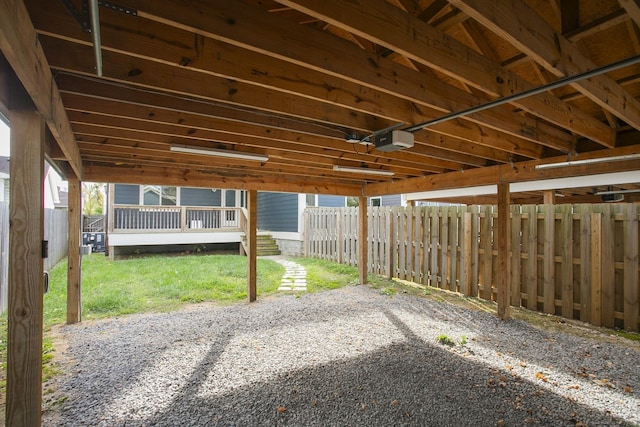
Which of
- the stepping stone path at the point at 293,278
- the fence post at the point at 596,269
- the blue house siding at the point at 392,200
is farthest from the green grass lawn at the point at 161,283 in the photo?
the blue house siding at the point at 392,200

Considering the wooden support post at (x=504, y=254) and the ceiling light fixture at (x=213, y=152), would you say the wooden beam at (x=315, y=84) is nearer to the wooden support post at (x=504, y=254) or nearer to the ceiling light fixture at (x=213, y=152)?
the ceiling light fixture at (x=213, y=152)

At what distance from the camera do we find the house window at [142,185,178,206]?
12.3 metres

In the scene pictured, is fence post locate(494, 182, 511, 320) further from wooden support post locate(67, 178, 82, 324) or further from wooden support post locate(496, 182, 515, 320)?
wooden support post locate(67, 178, 82, 324)

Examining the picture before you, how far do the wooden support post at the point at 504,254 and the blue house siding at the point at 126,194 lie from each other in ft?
38.8

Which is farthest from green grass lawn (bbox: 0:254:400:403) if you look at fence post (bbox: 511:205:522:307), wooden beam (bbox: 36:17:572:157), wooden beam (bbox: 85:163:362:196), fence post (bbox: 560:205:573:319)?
fence post (bbox: 560:205:573:319)

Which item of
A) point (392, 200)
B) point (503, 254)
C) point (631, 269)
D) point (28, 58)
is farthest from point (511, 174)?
point (392, 200)

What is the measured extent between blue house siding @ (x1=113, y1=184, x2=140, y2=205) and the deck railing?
1552 mm

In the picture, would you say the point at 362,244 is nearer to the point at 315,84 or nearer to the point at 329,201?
the point at 315,84

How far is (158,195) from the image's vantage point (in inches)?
493

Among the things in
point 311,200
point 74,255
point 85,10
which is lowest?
point 74,255

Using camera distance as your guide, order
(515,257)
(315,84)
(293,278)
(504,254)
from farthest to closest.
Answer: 1. (293,278)
2. (515,257)
3. (504,254)
4. (315,84)

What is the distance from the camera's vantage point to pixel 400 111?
2.53 metres

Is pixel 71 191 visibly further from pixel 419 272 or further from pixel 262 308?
pixel 419 272

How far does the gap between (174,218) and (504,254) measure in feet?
32.9
